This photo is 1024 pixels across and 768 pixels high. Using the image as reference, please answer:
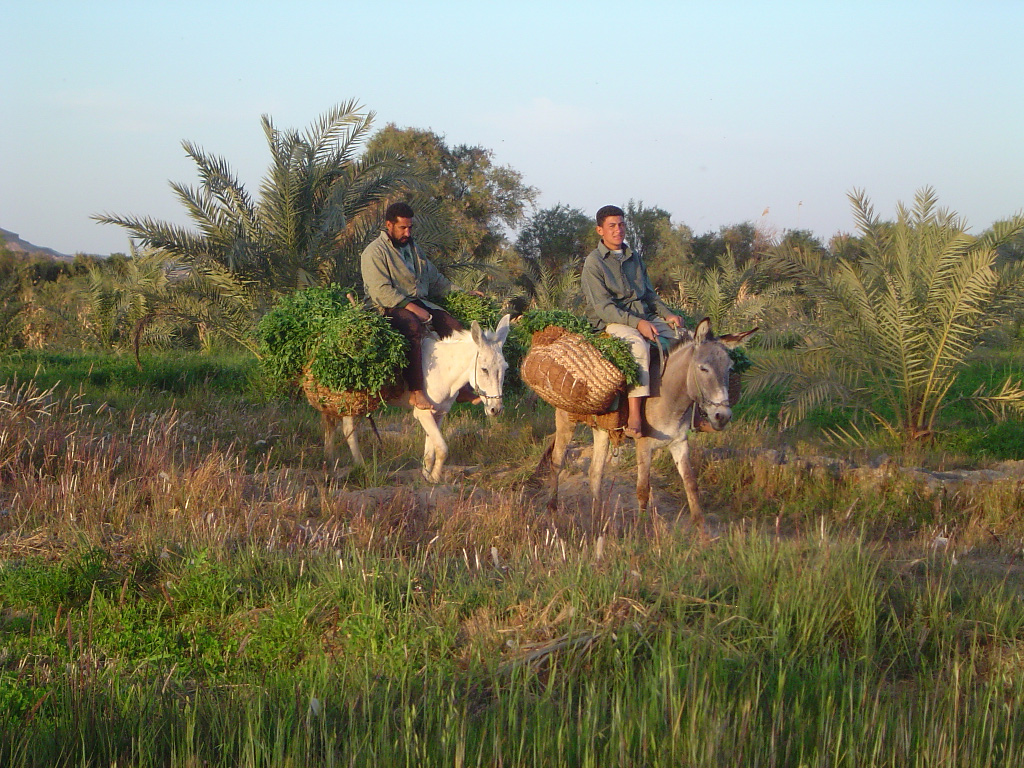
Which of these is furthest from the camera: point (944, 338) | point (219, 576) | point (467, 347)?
point (944, 338)

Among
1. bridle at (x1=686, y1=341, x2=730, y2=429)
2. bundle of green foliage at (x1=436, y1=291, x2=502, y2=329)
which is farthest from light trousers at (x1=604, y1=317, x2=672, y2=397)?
bundle of green foliage at (x1=436, y1=291, x2=502, y2=329)

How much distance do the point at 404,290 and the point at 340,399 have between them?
1361mm

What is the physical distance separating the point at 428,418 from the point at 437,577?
172 inches

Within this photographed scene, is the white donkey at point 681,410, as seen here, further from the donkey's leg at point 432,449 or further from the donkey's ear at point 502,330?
the donkey's leg at point 432,449

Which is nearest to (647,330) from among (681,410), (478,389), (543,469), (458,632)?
(681,410)

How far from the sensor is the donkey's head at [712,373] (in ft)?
24.1

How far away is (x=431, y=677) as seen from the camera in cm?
402

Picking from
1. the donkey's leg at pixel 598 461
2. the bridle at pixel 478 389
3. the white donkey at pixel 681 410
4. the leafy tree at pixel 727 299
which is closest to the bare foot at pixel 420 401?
the bridle at pixel 478 389

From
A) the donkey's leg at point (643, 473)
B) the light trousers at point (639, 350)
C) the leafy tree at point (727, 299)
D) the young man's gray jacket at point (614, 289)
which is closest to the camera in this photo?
the light trousers at point (639, 350)

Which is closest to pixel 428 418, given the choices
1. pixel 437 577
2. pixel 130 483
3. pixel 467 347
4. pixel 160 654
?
Result: pixel 467 347

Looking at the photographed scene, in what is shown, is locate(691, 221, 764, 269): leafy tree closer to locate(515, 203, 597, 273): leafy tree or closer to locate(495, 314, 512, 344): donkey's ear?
locate(515, 203, 597, 273): leafy tree

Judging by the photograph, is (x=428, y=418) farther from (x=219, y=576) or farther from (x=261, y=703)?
(x=261, y=703)

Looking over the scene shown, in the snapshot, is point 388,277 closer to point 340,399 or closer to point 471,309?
point 471,309

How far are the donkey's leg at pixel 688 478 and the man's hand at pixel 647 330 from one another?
3.19 ft
